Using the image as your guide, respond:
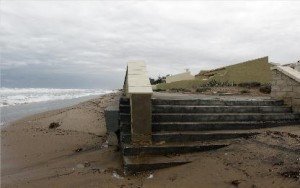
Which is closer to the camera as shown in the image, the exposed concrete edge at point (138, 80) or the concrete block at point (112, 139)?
the exposed concrete edge at point (138, 80)

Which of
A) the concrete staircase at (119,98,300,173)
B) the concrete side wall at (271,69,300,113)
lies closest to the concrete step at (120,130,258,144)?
the concrete staircase at (119,98,300,173)

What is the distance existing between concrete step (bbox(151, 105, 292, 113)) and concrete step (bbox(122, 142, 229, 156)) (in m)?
0.94

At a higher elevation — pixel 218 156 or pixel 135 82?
pixel 135 82

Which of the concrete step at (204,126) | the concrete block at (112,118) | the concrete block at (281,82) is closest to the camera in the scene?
the concrete step at (204,126)

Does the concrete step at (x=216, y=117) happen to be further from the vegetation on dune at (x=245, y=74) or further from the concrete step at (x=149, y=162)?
the vegetation on dune at (x=245, y=74)

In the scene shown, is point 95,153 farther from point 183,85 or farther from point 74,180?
point 183,85

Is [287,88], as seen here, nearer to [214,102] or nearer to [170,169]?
[214,102]

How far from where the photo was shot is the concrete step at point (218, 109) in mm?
7300

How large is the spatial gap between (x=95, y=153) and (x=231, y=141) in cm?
279

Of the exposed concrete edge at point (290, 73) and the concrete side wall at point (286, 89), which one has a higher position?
the exposed concrete edge at point (290, 73)

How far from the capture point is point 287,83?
8484 mm

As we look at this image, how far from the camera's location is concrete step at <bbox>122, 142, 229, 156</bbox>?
6352 millimetres

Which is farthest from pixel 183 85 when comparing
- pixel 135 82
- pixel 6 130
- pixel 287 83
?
pixel 135 82

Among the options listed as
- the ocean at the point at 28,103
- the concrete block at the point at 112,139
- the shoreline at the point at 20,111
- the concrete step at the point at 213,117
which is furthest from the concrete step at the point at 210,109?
the ocean at the point at 28,103
